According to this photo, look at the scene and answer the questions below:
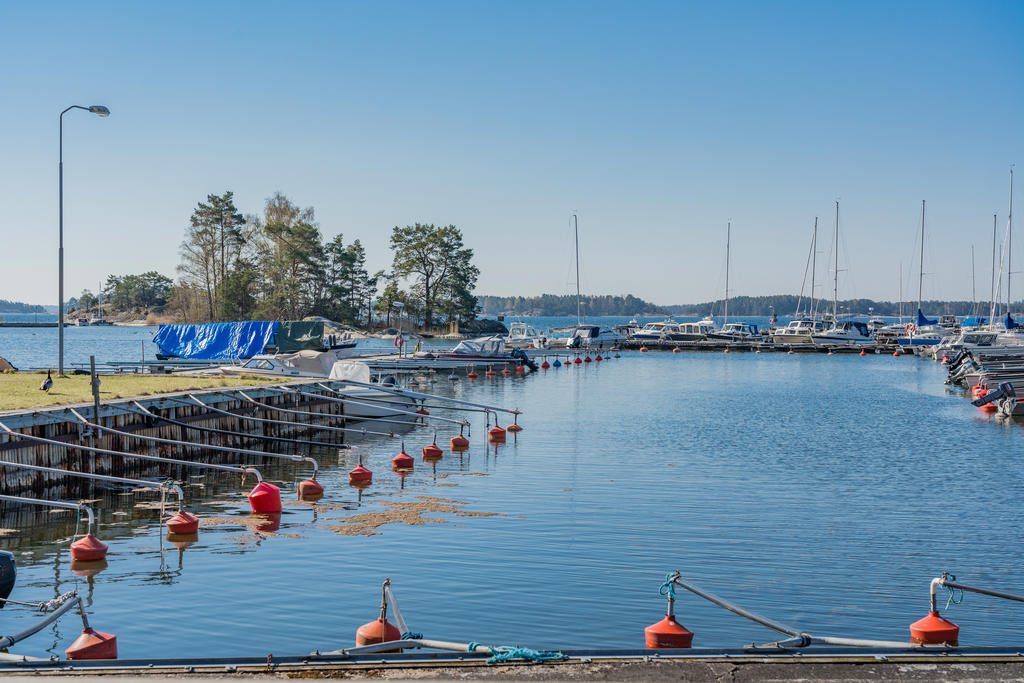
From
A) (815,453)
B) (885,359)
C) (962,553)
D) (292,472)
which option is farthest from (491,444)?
(885,359)

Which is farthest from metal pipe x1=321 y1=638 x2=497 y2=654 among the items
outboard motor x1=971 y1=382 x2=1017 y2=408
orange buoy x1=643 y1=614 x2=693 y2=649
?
outboard motor x1=971 y1=382 x2=1017 y2=408

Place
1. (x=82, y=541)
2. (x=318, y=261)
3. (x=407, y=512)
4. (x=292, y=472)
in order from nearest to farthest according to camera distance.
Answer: (x=82, y=541), (x=407, y=512), (x=292, y=472), (x=318, y=261)

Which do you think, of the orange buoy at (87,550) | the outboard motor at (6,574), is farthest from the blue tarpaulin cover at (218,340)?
the outboard motor at (6,574)

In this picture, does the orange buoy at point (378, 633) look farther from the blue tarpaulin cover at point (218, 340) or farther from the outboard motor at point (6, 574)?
the blue tarpaulin cover at point (218, 340)

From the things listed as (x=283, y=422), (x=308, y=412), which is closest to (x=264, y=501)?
(x=283, y=422)

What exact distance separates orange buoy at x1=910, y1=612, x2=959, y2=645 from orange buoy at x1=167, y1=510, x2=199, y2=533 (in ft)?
48.8

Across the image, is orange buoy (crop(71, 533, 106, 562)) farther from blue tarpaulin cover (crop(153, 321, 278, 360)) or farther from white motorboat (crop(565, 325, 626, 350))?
white motorboat (crop(565, 325, 626, 350))

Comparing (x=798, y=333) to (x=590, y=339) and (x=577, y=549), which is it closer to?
(x=590, y=339)

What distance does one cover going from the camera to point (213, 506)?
2330 centimetres

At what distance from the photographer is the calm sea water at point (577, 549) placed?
1424 centimetres

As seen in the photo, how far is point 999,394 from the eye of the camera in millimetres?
48625

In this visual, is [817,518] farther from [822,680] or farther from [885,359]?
[885,359]

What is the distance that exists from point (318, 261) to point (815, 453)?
102949 millimetres

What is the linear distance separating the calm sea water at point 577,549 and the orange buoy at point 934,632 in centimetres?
234
